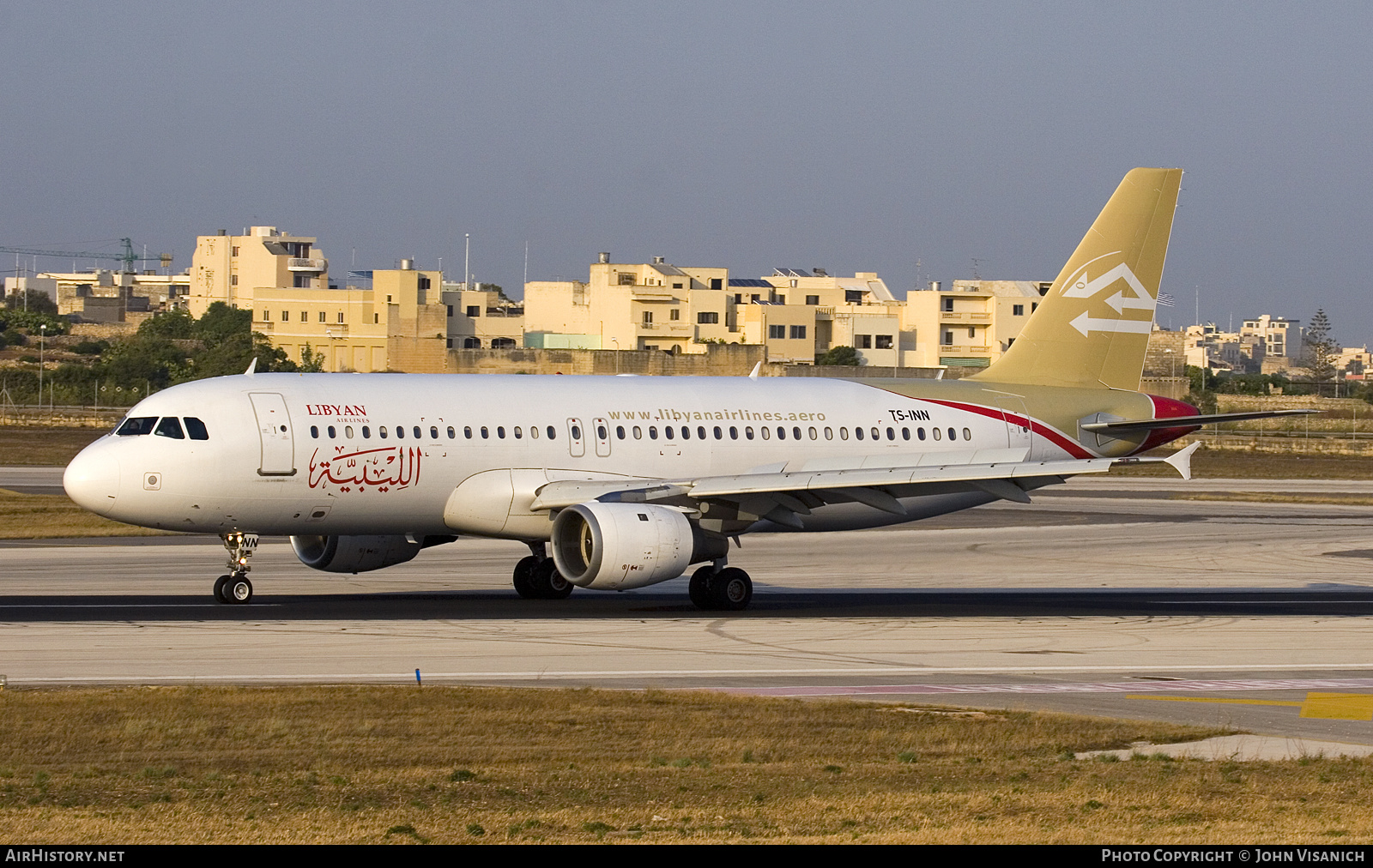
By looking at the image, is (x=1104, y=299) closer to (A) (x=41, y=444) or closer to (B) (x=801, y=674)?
(B) (x=801, y=674)

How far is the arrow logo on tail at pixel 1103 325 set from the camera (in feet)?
137

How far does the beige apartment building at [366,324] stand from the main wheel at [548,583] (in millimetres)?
98476

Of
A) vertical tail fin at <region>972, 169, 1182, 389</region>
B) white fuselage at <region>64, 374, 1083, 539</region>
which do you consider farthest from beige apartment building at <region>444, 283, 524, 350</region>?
white fuselage at <region>64, 374, 1083, 539</region>

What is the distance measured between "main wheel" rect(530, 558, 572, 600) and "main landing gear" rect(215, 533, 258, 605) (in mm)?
6173

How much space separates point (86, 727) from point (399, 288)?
435ft

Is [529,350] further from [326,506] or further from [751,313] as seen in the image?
[326,506]

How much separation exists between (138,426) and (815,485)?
12.9 metres

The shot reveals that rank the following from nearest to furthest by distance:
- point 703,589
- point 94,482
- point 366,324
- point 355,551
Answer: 1. point 94,482
2. point 703,589
3. point 355,551
4. point 366,324

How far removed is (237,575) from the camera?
3203cm

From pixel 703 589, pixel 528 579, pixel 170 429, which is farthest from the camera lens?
pixel 528 579

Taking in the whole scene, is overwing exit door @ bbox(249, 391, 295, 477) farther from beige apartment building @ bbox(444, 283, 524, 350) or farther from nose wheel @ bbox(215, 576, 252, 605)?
beige apartment building @ bbox(444, 283, 524, 350)

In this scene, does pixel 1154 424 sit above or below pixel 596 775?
above

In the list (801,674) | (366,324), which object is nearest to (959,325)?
(366,324)
